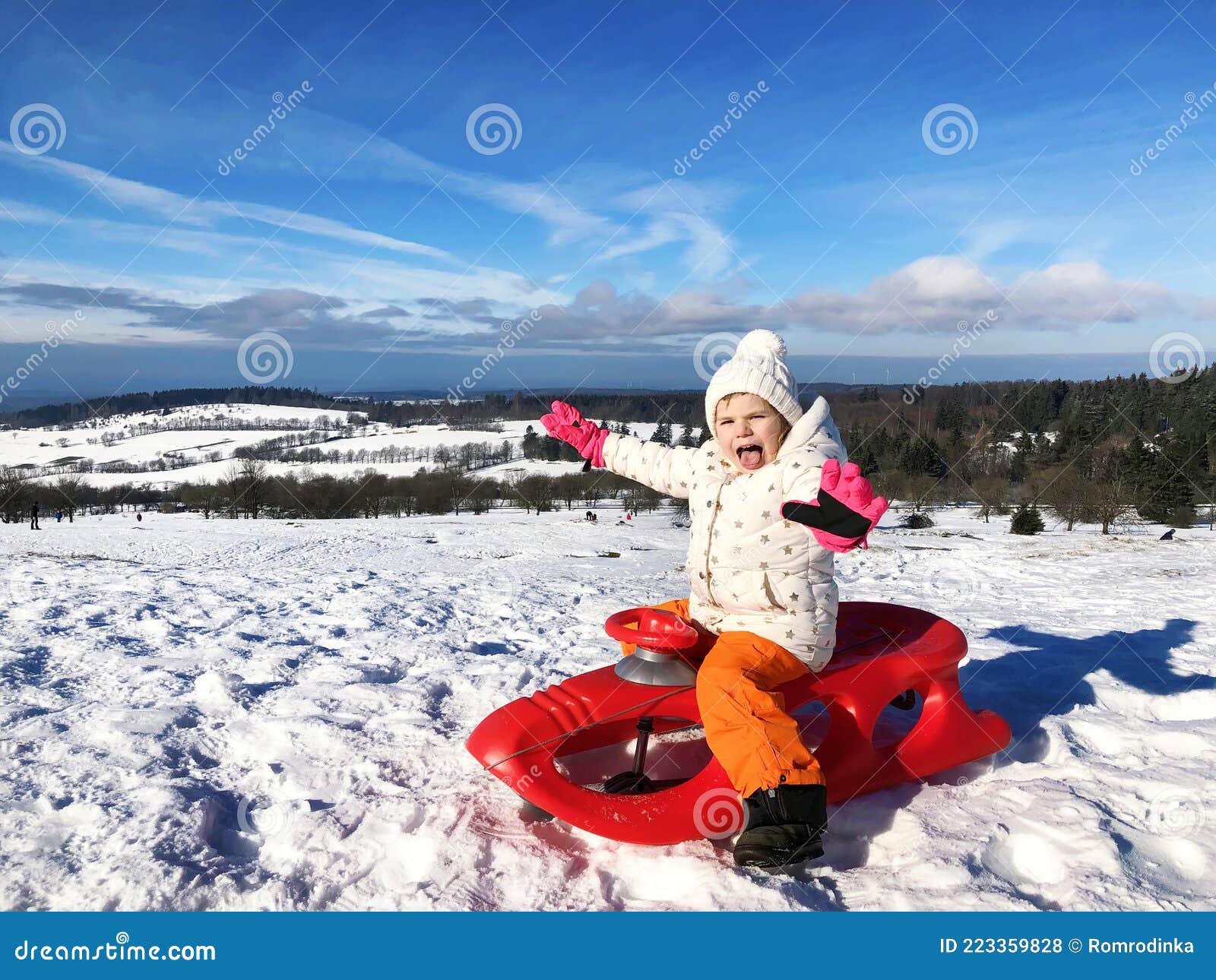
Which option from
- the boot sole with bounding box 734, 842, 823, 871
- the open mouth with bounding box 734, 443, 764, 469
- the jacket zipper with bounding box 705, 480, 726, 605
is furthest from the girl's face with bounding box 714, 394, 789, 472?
the boot sole with bounding box 734, 842, 823, 871

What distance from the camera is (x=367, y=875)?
2875 mm

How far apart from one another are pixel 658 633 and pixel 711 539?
1.89 ft

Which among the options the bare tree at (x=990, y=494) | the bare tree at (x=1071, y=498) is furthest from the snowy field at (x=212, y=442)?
the bare tree at (x=1071, y=498)

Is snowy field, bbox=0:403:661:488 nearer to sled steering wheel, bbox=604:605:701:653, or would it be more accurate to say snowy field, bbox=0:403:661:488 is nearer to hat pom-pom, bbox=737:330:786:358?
hat pom-pom, bbox=737:330:786:358

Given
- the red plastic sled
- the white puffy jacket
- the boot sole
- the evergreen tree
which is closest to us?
the boot sole

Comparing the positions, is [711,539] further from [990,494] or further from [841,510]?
[990,494]

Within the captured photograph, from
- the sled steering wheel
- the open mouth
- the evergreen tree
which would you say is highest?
the open mouth

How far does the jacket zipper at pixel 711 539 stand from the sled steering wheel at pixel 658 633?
24 cm

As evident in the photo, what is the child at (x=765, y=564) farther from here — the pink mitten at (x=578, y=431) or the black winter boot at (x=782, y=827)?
the pink mitten at (x=578, y=431)

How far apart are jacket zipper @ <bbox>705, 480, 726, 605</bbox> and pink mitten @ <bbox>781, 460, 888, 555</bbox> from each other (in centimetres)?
93

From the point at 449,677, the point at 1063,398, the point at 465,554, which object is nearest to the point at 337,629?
the point at 449,677

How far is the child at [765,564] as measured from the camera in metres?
2.87

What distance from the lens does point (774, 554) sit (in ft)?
11.6

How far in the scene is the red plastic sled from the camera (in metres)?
3.18
